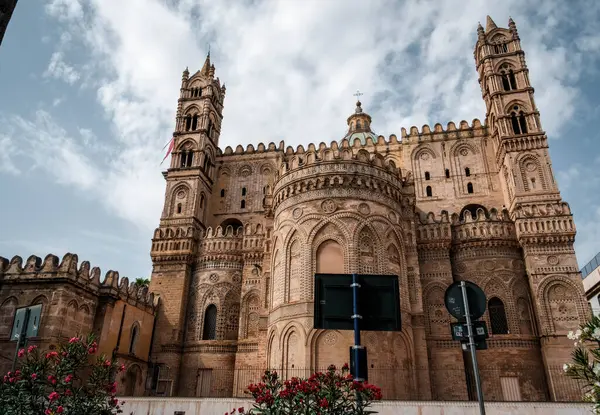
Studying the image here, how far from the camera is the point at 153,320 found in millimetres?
27438

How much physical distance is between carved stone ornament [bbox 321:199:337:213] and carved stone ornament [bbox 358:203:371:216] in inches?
48.6

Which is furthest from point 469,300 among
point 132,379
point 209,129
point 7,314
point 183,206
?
point 209,129

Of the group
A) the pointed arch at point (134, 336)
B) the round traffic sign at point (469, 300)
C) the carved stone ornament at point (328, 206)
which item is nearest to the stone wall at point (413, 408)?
the round traffic sign at point (469, 300)

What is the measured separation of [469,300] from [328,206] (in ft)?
50.5

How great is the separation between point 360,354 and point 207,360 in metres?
21.2

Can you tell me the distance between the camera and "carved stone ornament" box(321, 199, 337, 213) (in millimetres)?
22406

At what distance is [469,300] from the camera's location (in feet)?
23.8

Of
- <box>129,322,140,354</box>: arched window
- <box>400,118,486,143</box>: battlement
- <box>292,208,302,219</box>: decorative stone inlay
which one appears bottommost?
<box>129,322,140,354</box>: arched window

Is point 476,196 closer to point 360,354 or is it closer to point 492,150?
point 492,150

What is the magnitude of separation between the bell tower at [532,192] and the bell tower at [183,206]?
20.0 meters

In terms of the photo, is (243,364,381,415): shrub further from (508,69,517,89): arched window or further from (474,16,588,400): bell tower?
(508,69,517,89): arched window

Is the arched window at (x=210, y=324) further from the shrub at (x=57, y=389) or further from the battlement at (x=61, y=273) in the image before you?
the shrub at (x=57, y=389)

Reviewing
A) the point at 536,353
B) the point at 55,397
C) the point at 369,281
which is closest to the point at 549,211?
the point at 536,353

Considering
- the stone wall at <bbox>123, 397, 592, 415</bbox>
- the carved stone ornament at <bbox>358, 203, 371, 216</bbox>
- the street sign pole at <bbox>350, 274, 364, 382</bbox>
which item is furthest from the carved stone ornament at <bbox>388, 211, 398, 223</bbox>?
the street sign pole at <bbox>350, 274, 364, 382</bbox>
